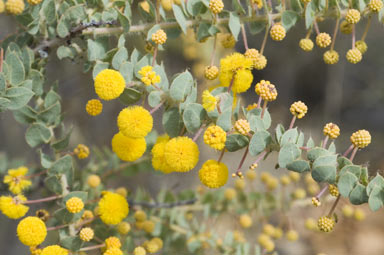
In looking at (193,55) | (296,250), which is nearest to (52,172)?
(193,55)

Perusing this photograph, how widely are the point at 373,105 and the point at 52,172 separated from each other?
3.13 metres

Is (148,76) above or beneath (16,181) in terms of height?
above

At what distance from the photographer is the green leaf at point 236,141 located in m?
1.20

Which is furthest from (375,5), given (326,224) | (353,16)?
(326,224)

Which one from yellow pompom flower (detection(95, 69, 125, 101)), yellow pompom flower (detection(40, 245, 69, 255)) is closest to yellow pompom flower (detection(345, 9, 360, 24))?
yellow pompom flower (detection(95, 69, 125, 101))

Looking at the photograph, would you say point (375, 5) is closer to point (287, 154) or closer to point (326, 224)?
point (287, 154)

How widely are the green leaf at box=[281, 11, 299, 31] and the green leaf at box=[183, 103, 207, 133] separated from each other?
1.31ft

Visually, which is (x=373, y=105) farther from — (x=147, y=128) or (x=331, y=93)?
(x=147, y=128)

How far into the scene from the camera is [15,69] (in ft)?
4.45

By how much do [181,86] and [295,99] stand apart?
308cm

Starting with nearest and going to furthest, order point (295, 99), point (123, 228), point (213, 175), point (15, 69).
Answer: point (213, 175), point (15, 69), point (123, 228), point (295, 99)

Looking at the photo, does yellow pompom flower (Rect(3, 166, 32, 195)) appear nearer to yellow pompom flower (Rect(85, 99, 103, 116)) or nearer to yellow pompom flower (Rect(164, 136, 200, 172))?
yellow pompom flower (Rect(85, 99, 103, 116))

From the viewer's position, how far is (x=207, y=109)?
3.97 ft

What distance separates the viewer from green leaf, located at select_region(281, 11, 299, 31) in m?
1.39
